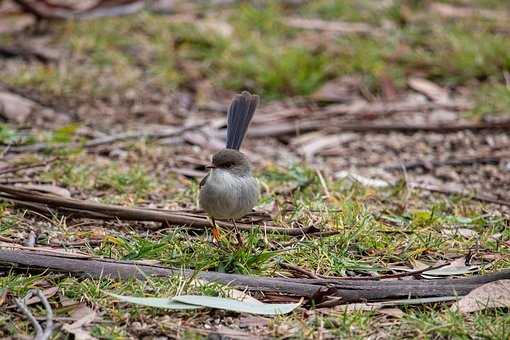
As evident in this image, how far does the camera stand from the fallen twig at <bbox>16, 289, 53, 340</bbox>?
3.55 meters

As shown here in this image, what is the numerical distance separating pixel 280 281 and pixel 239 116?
145 centimetres

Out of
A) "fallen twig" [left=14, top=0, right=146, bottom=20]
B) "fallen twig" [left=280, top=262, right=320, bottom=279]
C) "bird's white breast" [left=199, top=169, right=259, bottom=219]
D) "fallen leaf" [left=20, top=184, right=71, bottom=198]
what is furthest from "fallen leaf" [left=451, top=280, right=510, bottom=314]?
"fallen twig" [left=14, top=0, right=146, bottom=20]

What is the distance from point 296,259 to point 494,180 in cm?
259

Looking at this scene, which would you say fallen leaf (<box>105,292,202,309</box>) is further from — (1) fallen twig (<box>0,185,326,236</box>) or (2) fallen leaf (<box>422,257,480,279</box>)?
(2) fallen leaf (<box>422,257,480,279</box>)

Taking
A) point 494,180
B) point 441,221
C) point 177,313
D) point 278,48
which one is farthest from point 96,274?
point 278,48

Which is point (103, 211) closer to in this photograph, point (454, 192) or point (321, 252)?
point (321, 252)

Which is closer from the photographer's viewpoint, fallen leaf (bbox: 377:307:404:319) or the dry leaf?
the dry leaf

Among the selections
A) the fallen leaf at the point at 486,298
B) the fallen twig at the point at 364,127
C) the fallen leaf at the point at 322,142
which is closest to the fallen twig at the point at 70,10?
the fallen twig at the point at 364,127

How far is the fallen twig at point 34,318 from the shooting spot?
3.55 meters

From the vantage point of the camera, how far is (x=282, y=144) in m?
7.41

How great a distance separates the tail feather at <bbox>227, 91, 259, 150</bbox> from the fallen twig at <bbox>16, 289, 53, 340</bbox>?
1847 millimetres

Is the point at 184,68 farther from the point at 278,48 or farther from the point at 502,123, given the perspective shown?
the point at 502,123

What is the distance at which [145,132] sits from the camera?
7.03m

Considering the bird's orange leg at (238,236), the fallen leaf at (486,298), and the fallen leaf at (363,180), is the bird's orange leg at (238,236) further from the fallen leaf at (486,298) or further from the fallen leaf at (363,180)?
the fallen leaf at (363,180)
